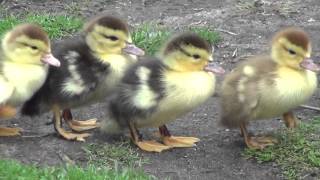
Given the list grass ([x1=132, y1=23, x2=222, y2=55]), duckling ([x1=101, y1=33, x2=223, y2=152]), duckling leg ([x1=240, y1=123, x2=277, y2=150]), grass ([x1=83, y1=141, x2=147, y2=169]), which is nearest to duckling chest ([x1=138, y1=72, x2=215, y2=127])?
duckling ([x1=101, y1=33, x2=223, y2=152])

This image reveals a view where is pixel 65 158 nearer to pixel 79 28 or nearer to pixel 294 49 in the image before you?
pixel 294 49

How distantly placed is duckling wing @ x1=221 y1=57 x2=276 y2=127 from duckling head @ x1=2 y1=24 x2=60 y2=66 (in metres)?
1.13

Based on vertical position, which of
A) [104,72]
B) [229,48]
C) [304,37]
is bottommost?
[229,48]

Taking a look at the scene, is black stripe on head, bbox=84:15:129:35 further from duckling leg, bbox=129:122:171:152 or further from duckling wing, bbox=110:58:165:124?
duckling leg, bbox=129:122:171:152

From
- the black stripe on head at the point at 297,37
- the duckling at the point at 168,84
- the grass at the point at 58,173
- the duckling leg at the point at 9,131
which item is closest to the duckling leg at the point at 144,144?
the duckling at the point at 168,84

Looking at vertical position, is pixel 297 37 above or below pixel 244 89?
above

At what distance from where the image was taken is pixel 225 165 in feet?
17.2

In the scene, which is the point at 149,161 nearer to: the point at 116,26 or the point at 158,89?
the point at 158,89

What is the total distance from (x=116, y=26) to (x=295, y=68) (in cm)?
122

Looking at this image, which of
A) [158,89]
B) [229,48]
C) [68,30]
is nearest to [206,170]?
[158,89]

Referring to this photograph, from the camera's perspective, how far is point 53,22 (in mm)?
7570

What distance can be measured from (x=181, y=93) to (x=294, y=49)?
0.78 meters

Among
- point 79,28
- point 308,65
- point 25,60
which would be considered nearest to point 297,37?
point 308,65

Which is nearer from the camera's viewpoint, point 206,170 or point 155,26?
point 206,170
